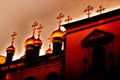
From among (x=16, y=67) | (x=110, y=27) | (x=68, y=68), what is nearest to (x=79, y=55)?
(x=68, y=68)

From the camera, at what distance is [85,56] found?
19594mm

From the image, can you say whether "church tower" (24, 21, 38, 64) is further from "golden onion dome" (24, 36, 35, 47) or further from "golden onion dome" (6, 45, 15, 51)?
"golden onion dome" (6, 45, 15, 51)

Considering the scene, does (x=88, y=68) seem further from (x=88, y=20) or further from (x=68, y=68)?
(x=88, y=20)

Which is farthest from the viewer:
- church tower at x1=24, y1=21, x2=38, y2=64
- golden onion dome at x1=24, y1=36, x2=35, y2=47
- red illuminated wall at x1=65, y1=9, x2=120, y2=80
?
golden onion dome at x1=24, y1=36, x2=35, y2=47

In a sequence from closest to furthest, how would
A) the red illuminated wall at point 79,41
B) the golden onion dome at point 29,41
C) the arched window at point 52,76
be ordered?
1. the red illuminated wall at point 79,41
2. the arched window at point 52,76
3. the golden onion dome at point 29,41

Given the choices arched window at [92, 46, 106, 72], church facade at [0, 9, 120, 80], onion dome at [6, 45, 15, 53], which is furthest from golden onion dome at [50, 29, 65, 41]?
arched window at [92, 46, 106, 72]

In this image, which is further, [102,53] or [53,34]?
[53,34]

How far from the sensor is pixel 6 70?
23.6 meters

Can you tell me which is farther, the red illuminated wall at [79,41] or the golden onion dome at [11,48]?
the golden onion dome at [11,48]

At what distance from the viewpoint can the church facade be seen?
61.6ft

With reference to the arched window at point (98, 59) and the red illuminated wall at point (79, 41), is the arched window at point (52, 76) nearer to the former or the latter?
the red illuminated wall at point (79, 41)

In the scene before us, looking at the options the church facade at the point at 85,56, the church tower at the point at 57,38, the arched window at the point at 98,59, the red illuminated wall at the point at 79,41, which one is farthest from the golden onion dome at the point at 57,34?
the arched window at the point at 98,59

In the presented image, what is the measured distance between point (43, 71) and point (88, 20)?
3.85 metres

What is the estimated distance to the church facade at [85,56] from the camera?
18766 millimetres
